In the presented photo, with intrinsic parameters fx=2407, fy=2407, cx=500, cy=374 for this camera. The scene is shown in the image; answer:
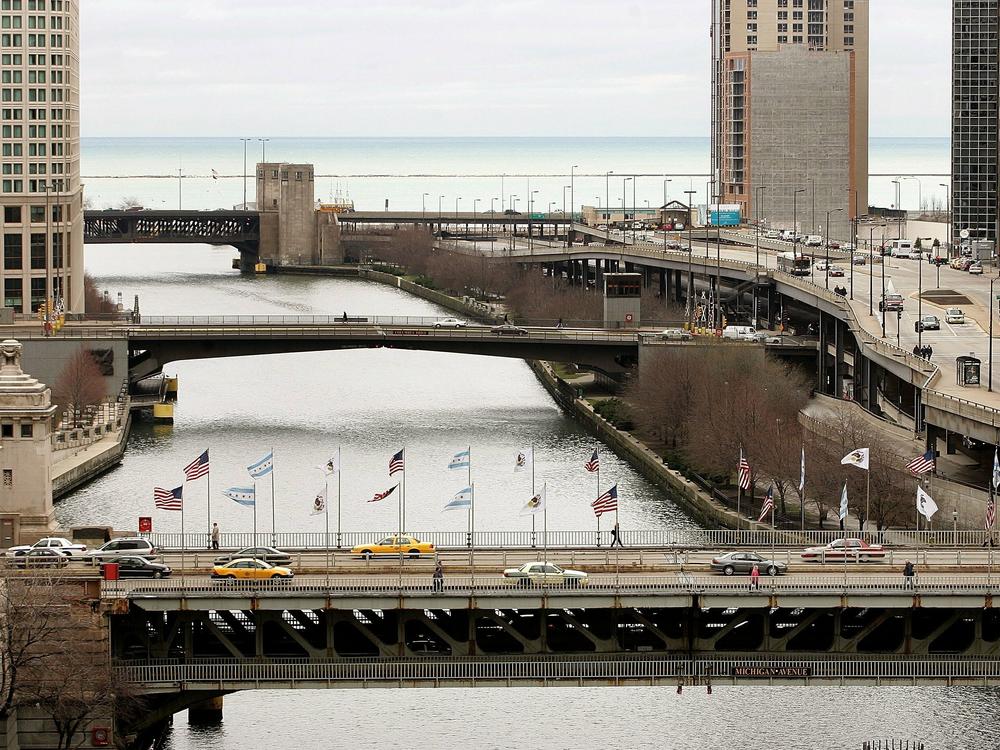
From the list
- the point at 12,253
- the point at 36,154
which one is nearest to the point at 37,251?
the point at 12,253

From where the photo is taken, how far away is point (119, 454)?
9862 centimetres

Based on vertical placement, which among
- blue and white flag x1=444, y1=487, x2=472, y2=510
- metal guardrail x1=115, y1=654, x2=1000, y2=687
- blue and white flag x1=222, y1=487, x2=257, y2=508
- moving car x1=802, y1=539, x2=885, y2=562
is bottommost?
metal guardrail x1=115, y1=654, x2=1000, y2=687

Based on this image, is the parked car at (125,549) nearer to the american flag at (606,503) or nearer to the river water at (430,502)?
the river water at (430,502)

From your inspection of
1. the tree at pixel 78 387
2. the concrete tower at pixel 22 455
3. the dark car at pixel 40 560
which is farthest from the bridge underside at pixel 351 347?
the dark car at pixel 40 560

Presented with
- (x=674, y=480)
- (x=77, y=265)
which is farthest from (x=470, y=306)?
(x=674, y=480)

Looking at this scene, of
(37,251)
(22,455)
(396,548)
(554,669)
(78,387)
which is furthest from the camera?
(37,251)

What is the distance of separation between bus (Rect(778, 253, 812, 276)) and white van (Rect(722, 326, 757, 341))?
46.4 feet

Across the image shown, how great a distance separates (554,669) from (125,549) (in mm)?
10993

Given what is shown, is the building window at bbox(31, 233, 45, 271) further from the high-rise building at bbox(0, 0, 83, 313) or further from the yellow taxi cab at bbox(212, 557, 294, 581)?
the yellow taxi cab at bbox(212, 557, 294, 581)

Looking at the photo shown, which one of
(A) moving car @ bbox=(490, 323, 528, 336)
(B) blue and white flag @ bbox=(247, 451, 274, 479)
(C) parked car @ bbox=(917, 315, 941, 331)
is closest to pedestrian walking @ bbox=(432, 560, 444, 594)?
(B) blue and white flag @ bbox=(247, 451, 274, 479)

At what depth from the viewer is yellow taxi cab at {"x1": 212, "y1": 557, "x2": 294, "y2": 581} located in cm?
5247

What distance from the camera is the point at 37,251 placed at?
13325cm

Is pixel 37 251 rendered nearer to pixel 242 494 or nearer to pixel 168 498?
pixel 168 498

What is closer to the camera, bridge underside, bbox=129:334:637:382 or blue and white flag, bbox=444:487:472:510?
blue and white flag, bbox=444:487:472:510
